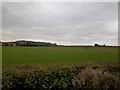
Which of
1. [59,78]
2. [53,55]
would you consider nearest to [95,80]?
[59,78]

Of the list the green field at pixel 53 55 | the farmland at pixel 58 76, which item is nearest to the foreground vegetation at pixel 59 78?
the farmland at pixel 58 76

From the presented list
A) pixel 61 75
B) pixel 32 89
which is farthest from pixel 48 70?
pixel 32 89

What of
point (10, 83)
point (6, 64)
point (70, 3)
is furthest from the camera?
point (70, 3)

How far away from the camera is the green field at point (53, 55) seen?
5152mm

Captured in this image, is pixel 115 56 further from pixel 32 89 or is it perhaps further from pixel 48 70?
pixel 32 89

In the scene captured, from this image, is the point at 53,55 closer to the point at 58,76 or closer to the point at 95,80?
the point at 58,76

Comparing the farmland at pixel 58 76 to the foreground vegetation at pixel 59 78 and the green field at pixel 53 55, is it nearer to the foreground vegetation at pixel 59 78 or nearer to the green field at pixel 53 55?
the foreground vegetation at pixel 59 78

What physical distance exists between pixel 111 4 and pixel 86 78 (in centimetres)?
189

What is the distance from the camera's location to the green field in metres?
5.15

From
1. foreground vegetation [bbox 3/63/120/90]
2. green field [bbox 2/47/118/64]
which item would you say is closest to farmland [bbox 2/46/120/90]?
foreground vegetation [bbox 3/63/120/90]

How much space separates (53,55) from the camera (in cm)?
641

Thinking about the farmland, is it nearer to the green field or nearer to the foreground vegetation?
the foreground vegetation

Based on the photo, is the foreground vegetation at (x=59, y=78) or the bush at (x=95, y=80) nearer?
the foreground vegetation at (x=59, y=78)

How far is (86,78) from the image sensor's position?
427 centimetres
